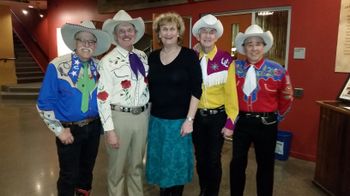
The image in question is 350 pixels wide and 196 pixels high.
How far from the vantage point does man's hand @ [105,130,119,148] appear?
1.88 meters

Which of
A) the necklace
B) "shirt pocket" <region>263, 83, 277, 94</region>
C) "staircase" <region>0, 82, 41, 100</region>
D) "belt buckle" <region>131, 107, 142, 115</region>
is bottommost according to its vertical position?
"staircase" <region>0, 82, 41, 100</region>

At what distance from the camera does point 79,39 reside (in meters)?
1.91

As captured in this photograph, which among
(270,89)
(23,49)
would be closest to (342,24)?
(270,89)

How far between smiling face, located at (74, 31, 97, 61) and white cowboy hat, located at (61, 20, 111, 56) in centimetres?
3

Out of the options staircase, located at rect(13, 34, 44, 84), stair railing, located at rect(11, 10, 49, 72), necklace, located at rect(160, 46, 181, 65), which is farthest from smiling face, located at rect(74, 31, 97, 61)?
stair railing, located at rect(11, 10, 49, 72)

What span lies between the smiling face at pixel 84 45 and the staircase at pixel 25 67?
8.75 metres

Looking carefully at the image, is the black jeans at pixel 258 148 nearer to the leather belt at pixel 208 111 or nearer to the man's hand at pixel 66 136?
the leather belt at pixel 208 111

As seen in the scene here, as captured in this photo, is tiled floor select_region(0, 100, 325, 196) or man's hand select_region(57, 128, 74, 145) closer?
Answer: man's hand select_region(57, 128, 74, 145)

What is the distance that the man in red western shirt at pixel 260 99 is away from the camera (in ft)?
6.56

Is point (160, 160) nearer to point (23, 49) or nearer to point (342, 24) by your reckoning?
point (342, 24)

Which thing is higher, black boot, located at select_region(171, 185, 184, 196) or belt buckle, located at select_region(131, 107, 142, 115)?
belt buckle, located at select_region(131, 107, 142, 115)

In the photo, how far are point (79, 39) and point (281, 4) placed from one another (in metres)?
2.75

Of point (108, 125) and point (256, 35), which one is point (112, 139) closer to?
point (108, 125)

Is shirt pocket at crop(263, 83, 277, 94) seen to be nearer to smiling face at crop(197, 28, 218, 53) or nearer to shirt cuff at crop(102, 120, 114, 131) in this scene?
smiling face at crop(197, 28, 218, 53)
